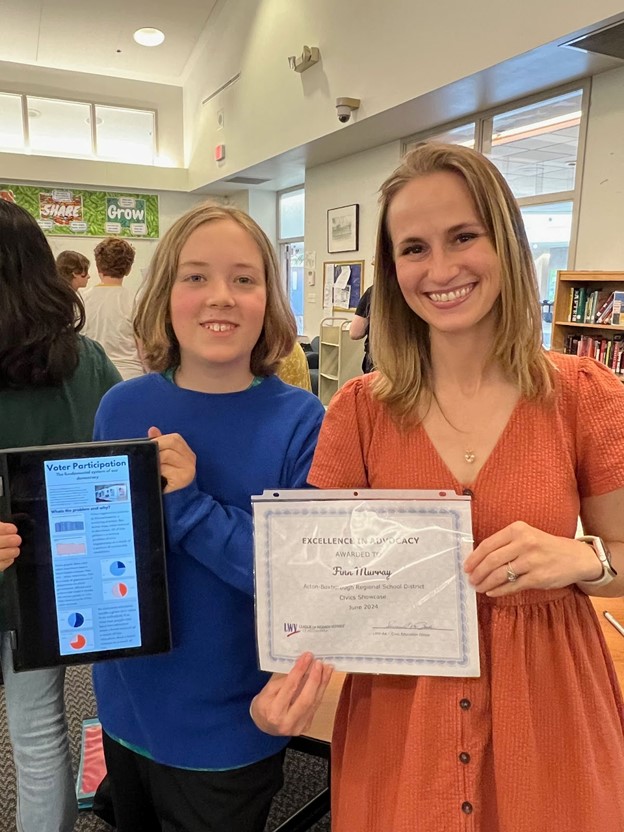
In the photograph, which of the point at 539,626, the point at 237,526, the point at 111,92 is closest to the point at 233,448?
the point at 237,526

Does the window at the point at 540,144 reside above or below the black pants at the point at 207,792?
above

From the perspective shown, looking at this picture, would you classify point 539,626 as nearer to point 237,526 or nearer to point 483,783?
point 483,783

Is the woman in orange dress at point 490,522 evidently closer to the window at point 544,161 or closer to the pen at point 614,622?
the pen at point 614,622

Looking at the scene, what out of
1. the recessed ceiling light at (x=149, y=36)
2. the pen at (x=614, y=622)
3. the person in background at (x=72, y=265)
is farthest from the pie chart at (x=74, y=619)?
the recessed ceiling light at (x=149, y=36)

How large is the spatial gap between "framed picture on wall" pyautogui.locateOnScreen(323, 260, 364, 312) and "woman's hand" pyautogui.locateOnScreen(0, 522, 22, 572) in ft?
21.5

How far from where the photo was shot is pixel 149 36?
28.3 ft

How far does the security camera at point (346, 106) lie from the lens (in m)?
5.67

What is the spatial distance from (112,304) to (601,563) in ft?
11.7

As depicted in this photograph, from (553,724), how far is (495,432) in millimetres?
414

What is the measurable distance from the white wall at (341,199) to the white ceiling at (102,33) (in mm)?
2783

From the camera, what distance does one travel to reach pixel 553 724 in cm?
86

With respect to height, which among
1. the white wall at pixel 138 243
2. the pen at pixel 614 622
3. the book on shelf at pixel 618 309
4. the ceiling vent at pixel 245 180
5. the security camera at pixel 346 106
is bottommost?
the pen at pixel 614 622

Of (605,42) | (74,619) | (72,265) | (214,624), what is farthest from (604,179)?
(74,619)

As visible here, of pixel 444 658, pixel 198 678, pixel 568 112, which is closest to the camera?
pixel 444 658
